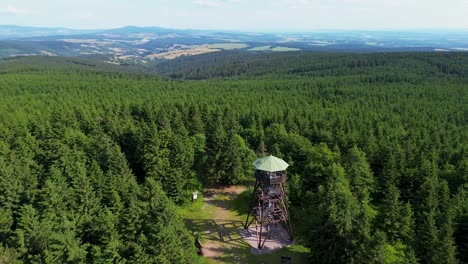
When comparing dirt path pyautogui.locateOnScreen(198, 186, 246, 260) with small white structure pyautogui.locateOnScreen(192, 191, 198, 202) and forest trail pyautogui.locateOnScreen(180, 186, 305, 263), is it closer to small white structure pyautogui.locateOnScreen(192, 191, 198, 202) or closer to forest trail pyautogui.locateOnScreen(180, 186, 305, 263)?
forest trail pyautogui.locateOnScreen(180, 186, 305, 263)

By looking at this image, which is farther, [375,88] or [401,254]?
[375,88]

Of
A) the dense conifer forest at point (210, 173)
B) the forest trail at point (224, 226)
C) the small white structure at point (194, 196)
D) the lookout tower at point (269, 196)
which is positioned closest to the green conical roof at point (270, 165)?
the lookout tower at point (269, 196)

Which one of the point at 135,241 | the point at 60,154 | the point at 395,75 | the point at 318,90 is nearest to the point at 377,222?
the point at 135,241

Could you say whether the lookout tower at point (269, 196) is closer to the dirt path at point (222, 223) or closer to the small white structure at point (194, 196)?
the dirt path at point (222, 223)

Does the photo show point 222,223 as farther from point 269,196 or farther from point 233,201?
point 269,196

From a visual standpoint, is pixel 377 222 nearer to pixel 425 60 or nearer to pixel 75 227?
pixel 75 227

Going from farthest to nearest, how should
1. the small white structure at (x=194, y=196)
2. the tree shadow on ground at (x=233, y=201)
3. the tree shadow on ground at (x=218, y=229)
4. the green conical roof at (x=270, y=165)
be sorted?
the small white structure at (x=194, y=196), the tree shadow on ground at (x=233, y=201), the tree shadow on ground at (x=218, y=229), the green conical roof at (x=270, y=165)

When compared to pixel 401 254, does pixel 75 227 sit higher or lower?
higher

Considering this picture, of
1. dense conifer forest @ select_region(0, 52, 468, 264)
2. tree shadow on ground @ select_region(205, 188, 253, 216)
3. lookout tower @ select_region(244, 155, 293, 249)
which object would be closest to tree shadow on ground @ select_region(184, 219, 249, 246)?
lookout tower @ select_region(244, 155, 293, 249)
